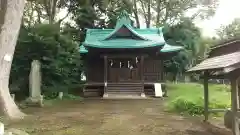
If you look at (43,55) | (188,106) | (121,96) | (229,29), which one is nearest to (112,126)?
(188,106)

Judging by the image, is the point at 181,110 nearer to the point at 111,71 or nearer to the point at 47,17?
the point at 111,71

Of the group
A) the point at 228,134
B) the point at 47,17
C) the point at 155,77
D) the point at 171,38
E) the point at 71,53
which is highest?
the point at 47,17

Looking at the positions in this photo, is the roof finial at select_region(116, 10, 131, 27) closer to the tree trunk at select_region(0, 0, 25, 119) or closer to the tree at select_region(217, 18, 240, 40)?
the tree trunk at select_region(0, 0, 25, 119)

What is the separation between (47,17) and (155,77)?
15.2 metres

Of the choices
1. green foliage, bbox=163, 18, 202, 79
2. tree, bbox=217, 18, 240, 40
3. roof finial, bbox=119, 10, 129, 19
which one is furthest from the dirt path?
tree, bbox=217, 18, 240, 40

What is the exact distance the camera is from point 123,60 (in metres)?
23.4

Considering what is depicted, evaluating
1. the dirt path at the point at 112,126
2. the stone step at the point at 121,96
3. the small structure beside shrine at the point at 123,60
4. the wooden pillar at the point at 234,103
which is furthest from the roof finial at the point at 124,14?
the wooden pillar at the point at 234,103

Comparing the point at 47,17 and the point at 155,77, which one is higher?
the point at 47,17

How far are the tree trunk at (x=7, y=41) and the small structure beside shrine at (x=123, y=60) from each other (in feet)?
33.6

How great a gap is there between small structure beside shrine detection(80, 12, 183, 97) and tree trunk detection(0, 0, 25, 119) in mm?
10233

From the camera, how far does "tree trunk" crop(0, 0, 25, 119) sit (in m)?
9.78

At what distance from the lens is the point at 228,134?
7.84 m

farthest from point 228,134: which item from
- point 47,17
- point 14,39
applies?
point 47,17

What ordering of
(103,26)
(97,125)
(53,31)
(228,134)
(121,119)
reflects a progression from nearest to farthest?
(228,134) < (97,125) < (121,119) < (53,31) < (103,26)
